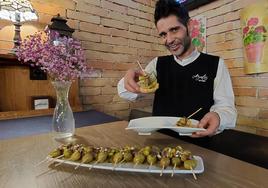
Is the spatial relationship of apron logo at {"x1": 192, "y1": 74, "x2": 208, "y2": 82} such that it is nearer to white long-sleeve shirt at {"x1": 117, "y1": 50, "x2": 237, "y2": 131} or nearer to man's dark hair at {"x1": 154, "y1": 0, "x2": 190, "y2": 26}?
white long-sleeve shirt at {"x1": 117, "y1": 50, "x2": 237, "y2": 131}

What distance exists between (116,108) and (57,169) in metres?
1.87

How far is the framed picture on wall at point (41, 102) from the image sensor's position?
174 centimetres

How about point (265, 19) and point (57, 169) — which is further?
point (265, 19)

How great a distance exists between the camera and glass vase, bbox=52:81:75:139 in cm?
90

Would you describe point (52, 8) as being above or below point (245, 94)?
above

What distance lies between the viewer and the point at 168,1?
60.2 inches

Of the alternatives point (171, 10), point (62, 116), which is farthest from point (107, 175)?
point (171, 10)

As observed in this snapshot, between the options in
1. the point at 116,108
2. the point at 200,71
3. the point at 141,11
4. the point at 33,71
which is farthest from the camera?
the point at 141,11

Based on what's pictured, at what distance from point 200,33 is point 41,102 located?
1.81 meters

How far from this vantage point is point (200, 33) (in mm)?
2303

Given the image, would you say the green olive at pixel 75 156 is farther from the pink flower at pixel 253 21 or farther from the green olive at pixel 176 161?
the pink flower at pixel 253 21

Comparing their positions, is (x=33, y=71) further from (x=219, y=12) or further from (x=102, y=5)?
(x=219, y=12)

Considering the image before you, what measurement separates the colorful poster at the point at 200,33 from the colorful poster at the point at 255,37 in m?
0.46

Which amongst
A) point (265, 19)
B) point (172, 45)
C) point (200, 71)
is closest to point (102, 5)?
point (172, 45)
